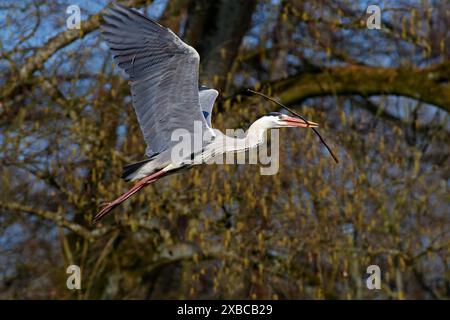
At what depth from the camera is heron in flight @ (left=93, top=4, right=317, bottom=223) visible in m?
7.10

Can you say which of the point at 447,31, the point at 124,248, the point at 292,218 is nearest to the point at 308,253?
the point at 292,218

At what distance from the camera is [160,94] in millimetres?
7254

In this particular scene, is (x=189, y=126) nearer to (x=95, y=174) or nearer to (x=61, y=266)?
(x=95, y=174)

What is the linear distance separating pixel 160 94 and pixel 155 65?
0.61ft

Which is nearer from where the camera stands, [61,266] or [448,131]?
[61,266]

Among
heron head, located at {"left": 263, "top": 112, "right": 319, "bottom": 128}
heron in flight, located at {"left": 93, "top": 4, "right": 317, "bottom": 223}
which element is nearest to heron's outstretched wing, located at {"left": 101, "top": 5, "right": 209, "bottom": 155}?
heron in flight, located at {"left": 93, "top": 4, "right": 317, "bottom": 223}

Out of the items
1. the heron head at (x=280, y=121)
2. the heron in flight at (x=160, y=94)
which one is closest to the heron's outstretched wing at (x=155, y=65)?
the heron in flight at (x=160, y=94)

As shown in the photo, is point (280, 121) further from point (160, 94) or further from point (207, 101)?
point (160, 94)

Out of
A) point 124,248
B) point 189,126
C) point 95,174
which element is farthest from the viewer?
point 124,248

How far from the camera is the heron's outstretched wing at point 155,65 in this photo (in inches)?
279

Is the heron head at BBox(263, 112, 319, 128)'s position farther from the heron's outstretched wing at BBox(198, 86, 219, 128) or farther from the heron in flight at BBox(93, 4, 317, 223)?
the heron's outstretched wing at BBox(198, 86, 219, 128)

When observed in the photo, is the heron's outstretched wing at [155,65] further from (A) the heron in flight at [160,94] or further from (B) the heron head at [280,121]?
(B) the heron head at [280,121]

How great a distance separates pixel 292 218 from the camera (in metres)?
10.2
